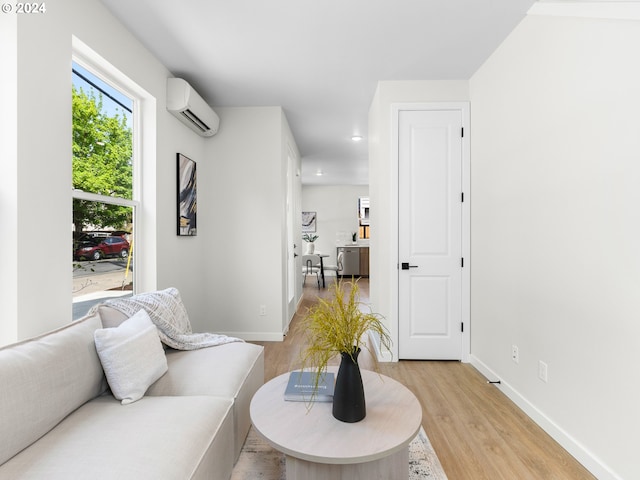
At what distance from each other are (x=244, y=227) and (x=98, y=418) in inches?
97.7

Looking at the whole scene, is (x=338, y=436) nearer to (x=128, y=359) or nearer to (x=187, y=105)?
(x=128, y=359)

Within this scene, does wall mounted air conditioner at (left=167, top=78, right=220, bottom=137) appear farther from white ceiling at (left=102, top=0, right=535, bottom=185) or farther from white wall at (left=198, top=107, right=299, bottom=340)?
white wall at (left=198, top=107, right=299, bottom=340)

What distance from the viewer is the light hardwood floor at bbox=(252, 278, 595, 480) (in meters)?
1.64

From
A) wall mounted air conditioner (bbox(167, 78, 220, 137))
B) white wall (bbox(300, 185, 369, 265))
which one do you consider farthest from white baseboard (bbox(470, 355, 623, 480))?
white wall (bbox(300, 185, 369, 265))

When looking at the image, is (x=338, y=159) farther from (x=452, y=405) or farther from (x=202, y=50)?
(x=452, y=405)

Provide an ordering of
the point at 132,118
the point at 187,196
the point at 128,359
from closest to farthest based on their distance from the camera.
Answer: the point at 128,359, the point at 132,118, the point at 187,196

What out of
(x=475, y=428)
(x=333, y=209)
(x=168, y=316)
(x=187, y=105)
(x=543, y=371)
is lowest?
(x=475, y=428)

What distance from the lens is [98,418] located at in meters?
1.29

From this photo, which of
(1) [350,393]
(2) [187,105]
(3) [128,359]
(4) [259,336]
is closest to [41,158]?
(3) [128,359]

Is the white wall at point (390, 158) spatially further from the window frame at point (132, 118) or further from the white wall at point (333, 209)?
the white wall at point (333, 209)

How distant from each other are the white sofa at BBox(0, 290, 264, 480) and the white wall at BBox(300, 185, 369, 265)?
25.0 ft

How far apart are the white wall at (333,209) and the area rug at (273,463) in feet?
24.6

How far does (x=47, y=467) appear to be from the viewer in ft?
3.34

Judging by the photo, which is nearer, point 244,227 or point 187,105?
point 187,105
